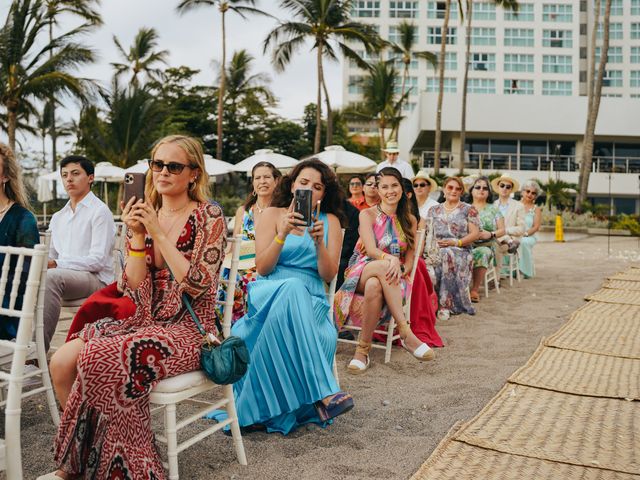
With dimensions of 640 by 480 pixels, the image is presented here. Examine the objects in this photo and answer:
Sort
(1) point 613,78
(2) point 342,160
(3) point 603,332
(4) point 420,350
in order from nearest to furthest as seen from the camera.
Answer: (4) point 420,350 < (3) point 603,332 < (2) point 342,160 < (1) point 613,78

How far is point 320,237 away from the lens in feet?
12.6

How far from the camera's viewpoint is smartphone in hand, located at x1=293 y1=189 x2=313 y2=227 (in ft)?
11.5

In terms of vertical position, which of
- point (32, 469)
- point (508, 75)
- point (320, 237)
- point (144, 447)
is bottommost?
point (32, 469)

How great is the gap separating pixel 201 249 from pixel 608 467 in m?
2.11

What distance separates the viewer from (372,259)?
522 centimetres

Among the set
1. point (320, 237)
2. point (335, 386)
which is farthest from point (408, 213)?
point (335, 386)

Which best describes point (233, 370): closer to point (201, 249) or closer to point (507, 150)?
point (201, 249)

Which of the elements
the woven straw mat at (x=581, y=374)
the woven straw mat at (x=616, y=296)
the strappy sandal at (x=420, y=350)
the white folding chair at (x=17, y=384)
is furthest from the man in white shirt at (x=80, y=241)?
the woven straw mat at (x=616, y=296)

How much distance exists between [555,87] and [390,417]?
203 feet

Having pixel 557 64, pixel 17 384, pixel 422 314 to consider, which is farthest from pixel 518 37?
pixel 17 384

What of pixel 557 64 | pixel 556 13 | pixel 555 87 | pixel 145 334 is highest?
pixel 556 13

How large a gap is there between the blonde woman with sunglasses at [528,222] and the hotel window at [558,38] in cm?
5541

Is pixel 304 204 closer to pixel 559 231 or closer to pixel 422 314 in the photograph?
pixel 422 314

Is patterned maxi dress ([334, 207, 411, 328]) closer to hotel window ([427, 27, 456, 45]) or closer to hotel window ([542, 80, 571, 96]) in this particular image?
hotel window ([427, 27, 456, 45])
